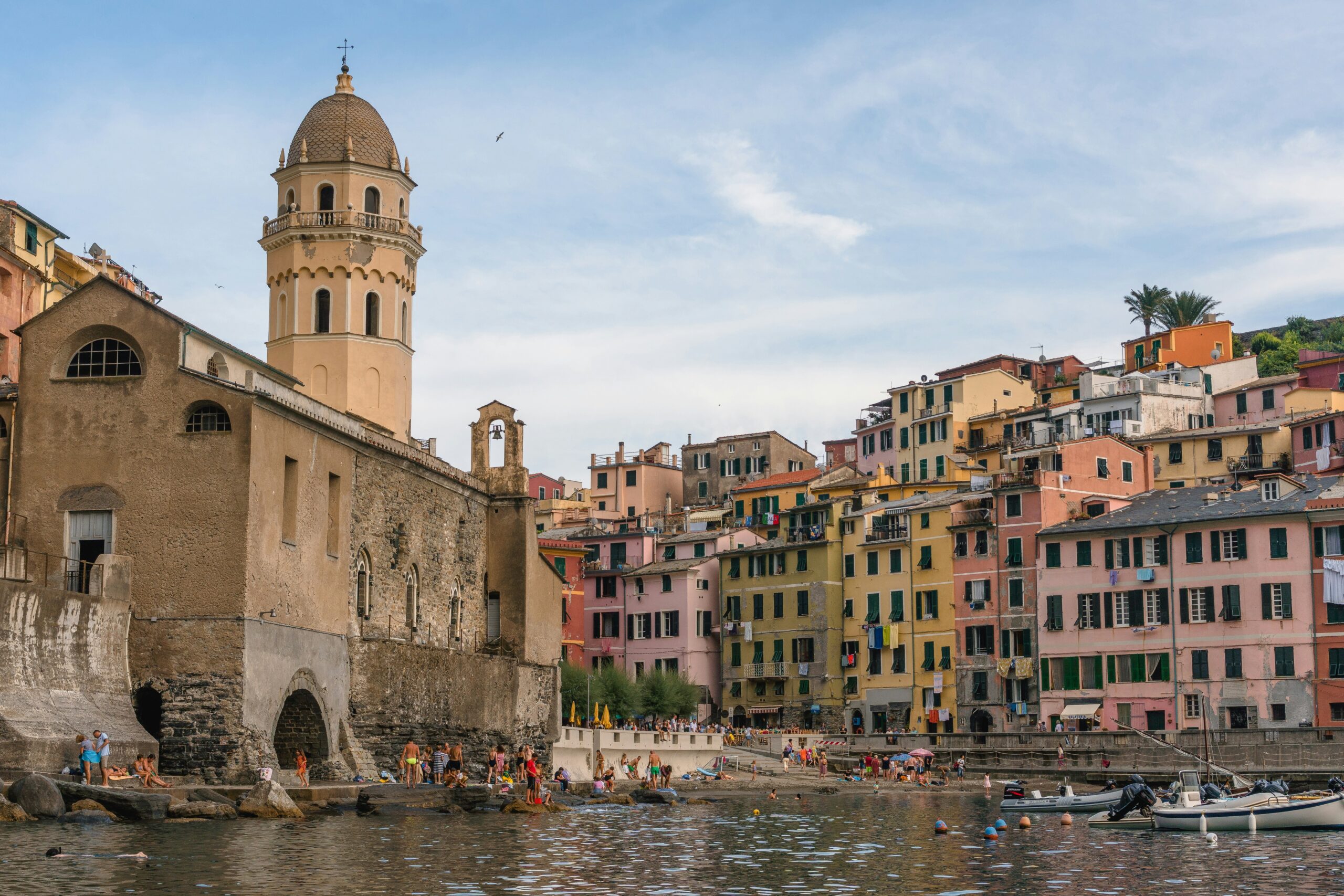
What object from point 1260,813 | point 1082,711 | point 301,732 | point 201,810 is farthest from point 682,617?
point 201,810

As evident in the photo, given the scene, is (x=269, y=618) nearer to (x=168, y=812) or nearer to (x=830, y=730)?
(x=168, y=812)

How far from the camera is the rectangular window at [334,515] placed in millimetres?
45094

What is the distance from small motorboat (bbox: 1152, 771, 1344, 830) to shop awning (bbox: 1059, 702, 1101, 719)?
83.4 ft

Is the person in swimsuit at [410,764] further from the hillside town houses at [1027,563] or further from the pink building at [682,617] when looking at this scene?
the pink building at [682,617]

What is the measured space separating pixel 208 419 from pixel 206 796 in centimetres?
921

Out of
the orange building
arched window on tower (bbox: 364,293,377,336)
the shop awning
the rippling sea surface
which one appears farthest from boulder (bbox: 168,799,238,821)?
the orange building

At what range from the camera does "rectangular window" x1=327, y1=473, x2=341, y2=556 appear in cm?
4509

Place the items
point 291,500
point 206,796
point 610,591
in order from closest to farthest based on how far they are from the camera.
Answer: point 206,796 → point 291,500 → point 610,591

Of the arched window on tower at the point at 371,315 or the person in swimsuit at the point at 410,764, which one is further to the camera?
the arched window on tower at the point at 371,315

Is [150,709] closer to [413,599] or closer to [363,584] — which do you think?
[363,584]

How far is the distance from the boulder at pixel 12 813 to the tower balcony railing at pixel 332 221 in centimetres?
3021

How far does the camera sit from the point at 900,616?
75.7 meters

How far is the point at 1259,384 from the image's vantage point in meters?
86.8

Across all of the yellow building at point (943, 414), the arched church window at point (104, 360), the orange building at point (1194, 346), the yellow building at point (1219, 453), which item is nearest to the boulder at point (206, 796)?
the arched church window at point (104, 360)
